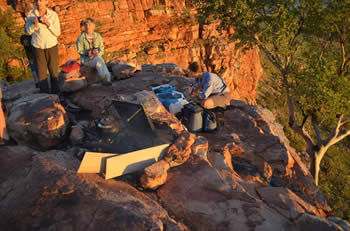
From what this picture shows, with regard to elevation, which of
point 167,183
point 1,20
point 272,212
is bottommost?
point 272,212

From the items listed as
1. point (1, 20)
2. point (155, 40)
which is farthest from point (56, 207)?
point (155, 40)

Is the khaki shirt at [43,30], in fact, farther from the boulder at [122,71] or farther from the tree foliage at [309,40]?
the tree foliage at [309,40]

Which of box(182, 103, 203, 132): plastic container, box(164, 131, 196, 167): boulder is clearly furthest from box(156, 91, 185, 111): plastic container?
box(164, 131, 196, 167): boulder

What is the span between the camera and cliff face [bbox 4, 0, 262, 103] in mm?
20812

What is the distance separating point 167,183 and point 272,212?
1.19m

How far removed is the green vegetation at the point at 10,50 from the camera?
17.0 meters

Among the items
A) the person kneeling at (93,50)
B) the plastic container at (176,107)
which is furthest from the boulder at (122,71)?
the plastic container at (176,107)

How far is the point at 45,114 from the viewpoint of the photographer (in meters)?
3.49

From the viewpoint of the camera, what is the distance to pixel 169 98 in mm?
4613

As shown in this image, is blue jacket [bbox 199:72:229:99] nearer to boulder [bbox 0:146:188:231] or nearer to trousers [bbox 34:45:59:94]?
boulder [bbox 0:146:188:231]

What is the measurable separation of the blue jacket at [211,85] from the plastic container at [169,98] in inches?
21.3

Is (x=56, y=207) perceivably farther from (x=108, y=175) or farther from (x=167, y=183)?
(x=167, y=183)

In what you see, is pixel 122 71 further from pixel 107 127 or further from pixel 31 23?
pixel 107 127

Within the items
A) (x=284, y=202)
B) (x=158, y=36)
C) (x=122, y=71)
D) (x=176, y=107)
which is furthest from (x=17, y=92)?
(x=158, y=36)
